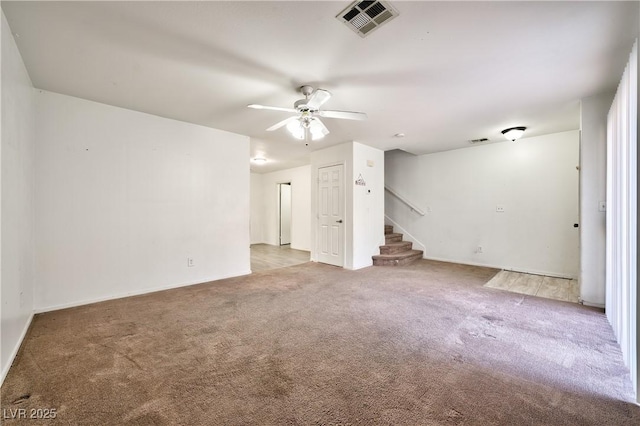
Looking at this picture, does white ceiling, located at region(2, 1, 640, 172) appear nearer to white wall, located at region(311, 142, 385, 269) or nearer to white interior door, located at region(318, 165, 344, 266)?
white wall, located at region(311, 142, 385, 269)

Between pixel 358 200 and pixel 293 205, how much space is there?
321cm

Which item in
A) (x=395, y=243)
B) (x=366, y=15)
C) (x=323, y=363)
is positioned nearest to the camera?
(x=366, y=15)

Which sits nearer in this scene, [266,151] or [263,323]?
[263,323]

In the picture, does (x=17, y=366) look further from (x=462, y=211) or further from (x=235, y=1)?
(x=462, y=211)

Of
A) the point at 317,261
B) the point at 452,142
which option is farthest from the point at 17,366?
the point at 452,142

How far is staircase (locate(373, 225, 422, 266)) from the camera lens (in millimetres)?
5531

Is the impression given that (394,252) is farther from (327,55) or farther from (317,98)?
(327,55)

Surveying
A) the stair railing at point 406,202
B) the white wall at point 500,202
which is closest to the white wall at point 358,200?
the stair railing at point 406,202

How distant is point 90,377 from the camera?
6.08 feet

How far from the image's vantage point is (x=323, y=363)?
2.02 m

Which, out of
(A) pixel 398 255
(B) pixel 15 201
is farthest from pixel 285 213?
(B) pixel 15 201

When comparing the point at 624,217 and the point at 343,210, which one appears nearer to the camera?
the point at 624,217

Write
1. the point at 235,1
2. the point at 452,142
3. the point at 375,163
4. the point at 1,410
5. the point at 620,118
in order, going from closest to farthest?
the point at 1,410, the point at 235,1, the point at 620,118, the point at 452,142, the point at 375,163

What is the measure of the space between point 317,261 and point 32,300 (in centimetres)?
428
